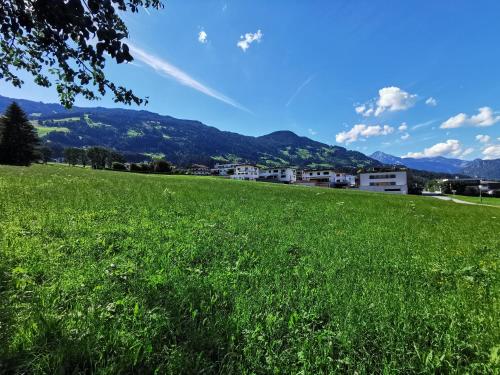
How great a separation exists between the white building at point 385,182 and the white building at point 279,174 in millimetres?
43738

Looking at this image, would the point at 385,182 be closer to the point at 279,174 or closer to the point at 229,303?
the point at 279,174

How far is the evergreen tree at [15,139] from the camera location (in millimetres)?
61438

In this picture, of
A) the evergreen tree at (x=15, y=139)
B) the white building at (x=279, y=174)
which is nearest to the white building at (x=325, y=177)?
the white building at (x=279, y=174)

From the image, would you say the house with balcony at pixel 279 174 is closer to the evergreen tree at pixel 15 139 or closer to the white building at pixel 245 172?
the white building at pixel 245 172

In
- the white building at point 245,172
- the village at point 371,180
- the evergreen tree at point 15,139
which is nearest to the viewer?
the evergreen tree at point 15,139

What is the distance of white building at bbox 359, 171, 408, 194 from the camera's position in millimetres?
131625

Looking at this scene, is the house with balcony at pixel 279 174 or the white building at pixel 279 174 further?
the white building at pixel 279 174

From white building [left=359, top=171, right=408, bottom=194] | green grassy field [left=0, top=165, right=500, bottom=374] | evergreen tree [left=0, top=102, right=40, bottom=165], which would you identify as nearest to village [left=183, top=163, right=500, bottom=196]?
white building [left=359, top=171, right=408, bottom=194]

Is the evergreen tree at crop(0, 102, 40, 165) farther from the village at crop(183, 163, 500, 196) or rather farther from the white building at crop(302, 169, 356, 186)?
the white building at crop(302, 169, 356, 186)

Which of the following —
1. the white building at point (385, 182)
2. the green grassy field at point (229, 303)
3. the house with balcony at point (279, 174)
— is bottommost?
the green grassy field at point (229, 303)

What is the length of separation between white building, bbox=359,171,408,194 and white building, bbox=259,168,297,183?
43738mm

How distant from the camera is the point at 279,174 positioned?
17400cm

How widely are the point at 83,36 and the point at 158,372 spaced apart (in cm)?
476

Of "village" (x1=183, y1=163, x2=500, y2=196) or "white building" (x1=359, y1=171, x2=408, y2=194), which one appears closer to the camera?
"white building" (x1=359, y1=171, x2=408, y2=194)
